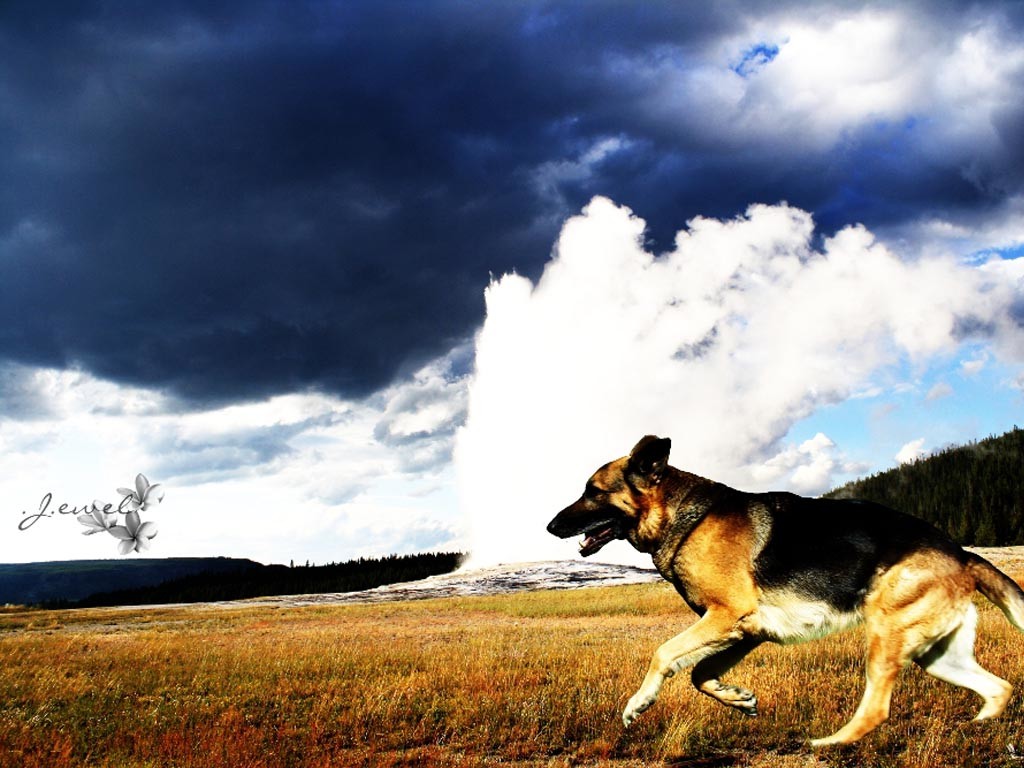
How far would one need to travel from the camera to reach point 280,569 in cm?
10969

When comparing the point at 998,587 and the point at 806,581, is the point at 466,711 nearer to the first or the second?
the point at 806,581

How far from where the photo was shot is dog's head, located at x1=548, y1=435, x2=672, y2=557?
7401mm

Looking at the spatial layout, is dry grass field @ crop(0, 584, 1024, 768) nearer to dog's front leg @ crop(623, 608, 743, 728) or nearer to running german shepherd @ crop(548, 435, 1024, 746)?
running german shepherd @ crop(548, 435, 1024, 746)

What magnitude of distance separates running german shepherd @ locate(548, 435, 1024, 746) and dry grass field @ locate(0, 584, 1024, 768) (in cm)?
179

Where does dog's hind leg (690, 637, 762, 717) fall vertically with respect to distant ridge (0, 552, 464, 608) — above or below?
above

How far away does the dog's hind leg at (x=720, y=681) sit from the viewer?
22.6ft

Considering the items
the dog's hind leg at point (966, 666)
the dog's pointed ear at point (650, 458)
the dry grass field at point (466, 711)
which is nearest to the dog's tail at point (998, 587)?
the dog's hind leg at point (966, 666)

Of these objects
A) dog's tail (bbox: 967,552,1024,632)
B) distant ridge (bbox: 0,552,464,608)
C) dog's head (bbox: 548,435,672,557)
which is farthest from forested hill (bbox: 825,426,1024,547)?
dog's head (bbox: 548,435,672,557)

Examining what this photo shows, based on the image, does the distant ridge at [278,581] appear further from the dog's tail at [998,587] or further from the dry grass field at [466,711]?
the dog's tail at [998,587]

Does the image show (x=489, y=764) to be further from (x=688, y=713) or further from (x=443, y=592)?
(x=443, y=592)

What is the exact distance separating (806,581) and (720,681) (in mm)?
1256

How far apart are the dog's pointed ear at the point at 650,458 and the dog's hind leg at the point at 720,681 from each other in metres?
1.74

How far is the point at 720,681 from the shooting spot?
22.9 feet

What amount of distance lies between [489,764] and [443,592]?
53698mm
